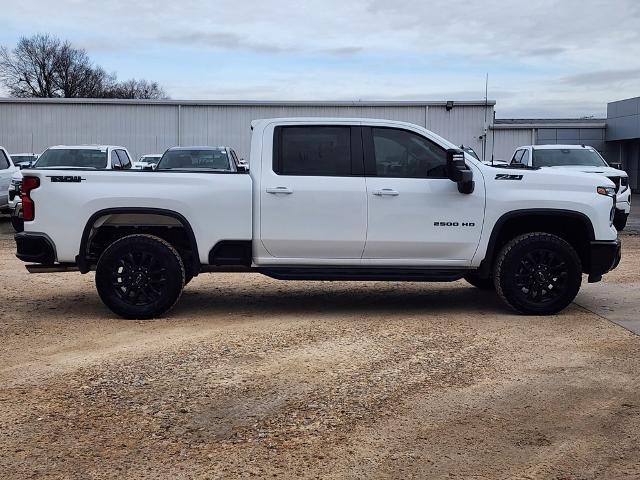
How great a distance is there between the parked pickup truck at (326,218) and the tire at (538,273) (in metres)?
0.01

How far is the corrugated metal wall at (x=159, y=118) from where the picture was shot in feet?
Answer: 111

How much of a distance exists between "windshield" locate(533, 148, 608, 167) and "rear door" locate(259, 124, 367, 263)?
1166 cm

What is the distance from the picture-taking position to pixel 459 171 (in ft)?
25.1

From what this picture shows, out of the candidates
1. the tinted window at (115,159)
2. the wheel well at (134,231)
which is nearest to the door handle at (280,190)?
the wheel well at (134,231)

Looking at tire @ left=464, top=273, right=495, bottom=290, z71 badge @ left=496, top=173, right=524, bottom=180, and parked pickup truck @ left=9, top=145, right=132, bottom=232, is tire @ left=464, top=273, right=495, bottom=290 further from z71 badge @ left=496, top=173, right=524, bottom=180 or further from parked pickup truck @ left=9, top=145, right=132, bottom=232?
parked pickup truck @ left=9, top=145, right=132, bottom=232

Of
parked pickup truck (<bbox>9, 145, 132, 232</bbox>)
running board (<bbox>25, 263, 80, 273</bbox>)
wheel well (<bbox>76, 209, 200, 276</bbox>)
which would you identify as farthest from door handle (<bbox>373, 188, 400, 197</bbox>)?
parked pickup truck (<bbox>9, 145, 132, 232</bbox>)

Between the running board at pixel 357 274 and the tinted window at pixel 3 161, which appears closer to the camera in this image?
the running board at pixel 357 274

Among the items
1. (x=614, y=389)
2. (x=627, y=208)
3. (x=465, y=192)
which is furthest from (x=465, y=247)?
(x=627, y=208)

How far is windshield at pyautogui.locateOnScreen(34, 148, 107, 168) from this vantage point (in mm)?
17109

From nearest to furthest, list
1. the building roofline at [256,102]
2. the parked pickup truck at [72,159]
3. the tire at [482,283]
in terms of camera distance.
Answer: the tire at [482,283]
the parked pickup truck at [72,159]
the building roofline at [256,102]

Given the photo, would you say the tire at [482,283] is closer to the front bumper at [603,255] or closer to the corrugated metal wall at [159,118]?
the front bumper at [603,255]

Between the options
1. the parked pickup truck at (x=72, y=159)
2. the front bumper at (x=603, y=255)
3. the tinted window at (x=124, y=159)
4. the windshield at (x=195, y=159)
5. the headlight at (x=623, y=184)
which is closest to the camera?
the front bumper at (x=603, y=255)

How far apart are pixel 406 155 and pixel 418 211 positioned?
2.00ft

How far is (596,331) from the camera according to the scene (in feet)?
24.1
